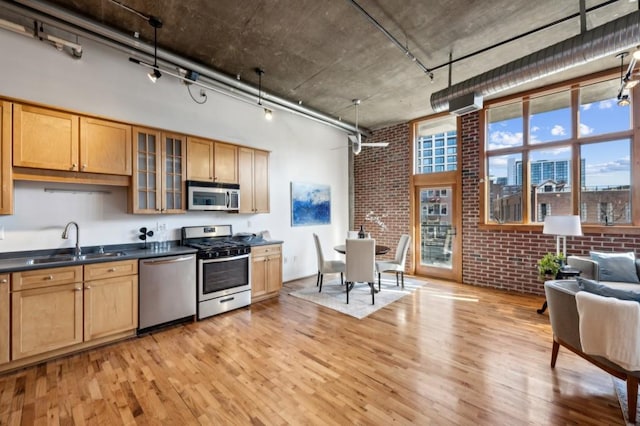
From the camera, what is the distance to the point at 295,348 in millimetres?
2852

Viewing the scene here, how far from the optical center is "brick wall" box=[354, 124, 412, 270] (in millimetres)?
6262

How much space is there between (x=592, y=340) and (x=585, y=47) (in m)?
2.78

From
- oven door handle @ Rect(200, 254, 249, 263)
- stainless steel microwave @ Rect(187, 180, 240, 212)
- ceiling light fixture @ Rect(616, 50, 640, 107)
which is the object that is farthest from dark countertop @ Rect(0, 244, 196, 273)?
ceiling light fixture @ Rect(616, 50, 640, 107)

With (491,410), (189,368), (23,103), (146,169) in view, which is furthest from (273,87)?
(491,410)

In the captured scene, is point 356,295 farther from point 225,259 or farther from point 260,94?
point 260,94

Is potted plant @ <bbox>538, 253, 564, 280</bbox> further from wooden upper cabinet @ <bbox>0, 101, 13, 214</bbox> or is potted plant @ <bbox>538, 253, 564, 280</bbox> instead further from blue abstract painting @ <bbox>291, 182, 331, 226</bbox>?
wooden upper cabinet @ <bbox>0, 101, 13, 214</bbox>

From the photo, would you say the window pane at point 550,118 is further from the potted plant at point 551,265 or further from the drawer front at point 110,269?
the drawer front at point 110,269

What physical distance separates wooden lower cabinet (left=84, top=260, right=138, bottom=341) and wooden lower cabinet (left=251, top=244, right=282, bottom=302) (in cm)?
159

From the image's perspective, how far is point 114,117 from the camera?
328cm

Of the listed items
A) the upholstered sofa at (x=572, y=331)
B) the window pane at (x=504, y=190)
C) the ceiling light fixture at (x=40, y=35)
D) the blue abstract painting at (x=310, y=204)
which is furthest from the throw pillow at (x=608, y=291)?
the ceiling light fixture at (x=40, y=35)

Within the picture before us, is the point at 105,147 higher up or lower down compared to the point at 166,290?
higher up

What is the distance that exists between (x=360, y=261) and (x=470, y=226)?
2.63 meters

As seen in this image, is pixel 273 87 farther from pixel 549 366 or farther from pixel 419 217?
pixel 549 366

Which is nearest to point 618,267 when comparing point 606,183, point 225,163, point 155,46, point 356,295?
point 606,183
